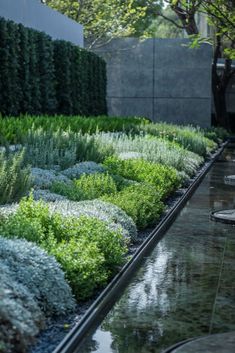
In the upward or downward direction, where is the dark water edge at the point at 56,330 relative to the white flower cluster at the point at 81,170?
downward

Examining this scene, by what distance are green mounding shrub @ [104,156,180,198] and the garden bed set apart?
2 cm

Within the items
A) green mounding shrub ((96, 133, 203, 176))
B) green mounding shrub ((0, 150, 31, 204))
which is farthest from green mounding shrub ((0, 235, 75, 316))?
green mounding shrub ((96, 133, 203, 176))

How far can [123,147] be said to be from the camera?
55.4 ft

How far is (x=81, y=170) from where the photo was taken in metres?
12.2

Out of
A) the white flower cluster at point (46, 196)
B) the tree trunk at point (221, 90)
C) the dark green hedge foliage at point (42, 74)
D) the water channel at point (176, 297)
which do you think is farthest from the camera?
the tree trunk at point (221, 90)

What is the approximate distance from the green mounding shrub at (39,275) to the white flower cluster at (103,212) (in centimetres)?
199

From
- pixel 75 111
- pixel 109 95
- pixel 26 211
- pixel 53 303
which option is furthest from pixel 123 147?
pixel 109 95

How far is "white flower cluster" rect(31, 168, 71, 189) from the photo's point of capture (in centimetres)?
1043

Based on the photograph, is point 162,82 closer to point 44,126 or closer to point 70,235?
point 44,126

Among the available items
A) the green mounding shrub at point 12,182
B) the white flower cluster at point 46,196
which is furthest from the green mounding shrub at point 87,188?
the green mounding shrub at point 12,182

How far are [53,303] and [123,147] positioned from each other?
37.7 feet

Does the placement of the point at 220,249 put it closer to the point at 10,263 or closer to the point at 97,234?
the point at 97,234

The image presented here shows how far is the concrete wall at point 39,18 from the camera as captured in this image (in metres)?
19.6

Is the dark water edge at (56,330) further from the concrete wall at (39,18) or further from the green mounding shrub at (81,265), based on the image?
the concrete wall at (39,18)
